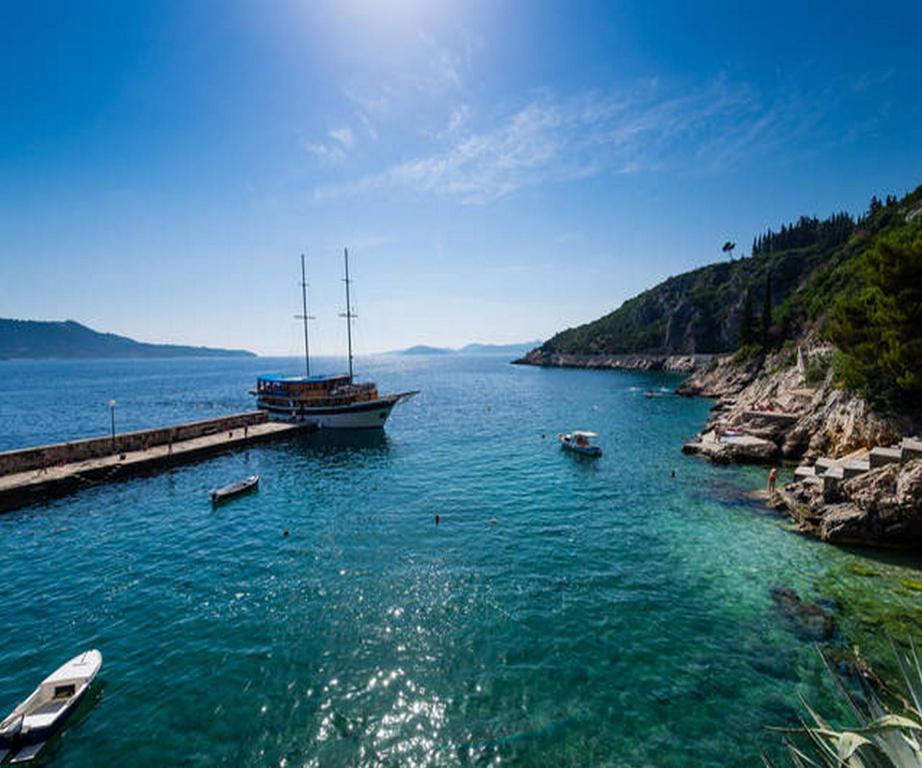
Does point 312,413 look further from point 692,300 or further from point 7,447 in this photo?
point 692,300

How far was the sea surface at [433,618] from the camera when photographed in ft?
35.6

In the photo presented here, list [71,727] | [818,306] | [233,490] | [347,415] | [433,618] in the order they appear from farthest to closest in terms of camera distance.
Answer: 1. [818,306]
2. [347,415]
3. [233,490]
4. [433,618]
5. [71,727]

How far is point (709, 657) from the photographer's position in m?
13.1

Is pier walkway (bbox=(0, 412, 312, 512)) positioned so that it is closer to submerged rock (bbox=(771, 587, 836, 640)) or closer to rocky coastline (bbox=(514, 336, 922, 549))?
submerged rock (bbox=(771, 587, 836, 640))

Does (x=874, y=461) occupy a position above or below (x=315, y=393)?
below

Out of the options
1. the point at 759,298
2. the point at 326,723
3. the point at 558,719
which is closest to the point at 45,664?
the point at 326,723

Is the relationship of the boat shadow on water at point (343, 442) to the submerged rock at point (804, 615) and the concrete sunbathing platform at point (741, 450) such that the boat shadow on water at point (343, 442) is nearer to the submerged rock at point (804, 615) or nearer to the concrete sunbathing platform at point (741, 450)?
the concrete sunbathing platform at point (741, 450)

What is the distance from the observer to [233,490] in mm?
28203

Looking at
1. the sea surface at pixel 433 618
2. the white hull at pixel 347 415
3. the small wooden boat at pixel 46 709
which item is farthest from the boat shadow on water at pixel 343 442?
the small wooden boat at pixel 46 709

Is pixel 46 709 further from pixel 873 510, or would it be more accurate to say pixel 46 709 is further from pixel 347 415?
pixel 347 415

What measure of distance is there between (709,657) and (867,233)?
295ft

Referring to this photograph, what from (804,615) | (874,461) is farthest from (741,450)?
(804,615)

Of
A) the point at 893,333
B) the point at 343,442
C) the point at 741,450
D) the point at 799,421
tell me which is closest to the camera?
the point at 893,333

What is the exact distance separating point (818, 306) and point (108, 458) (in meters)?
80.2
